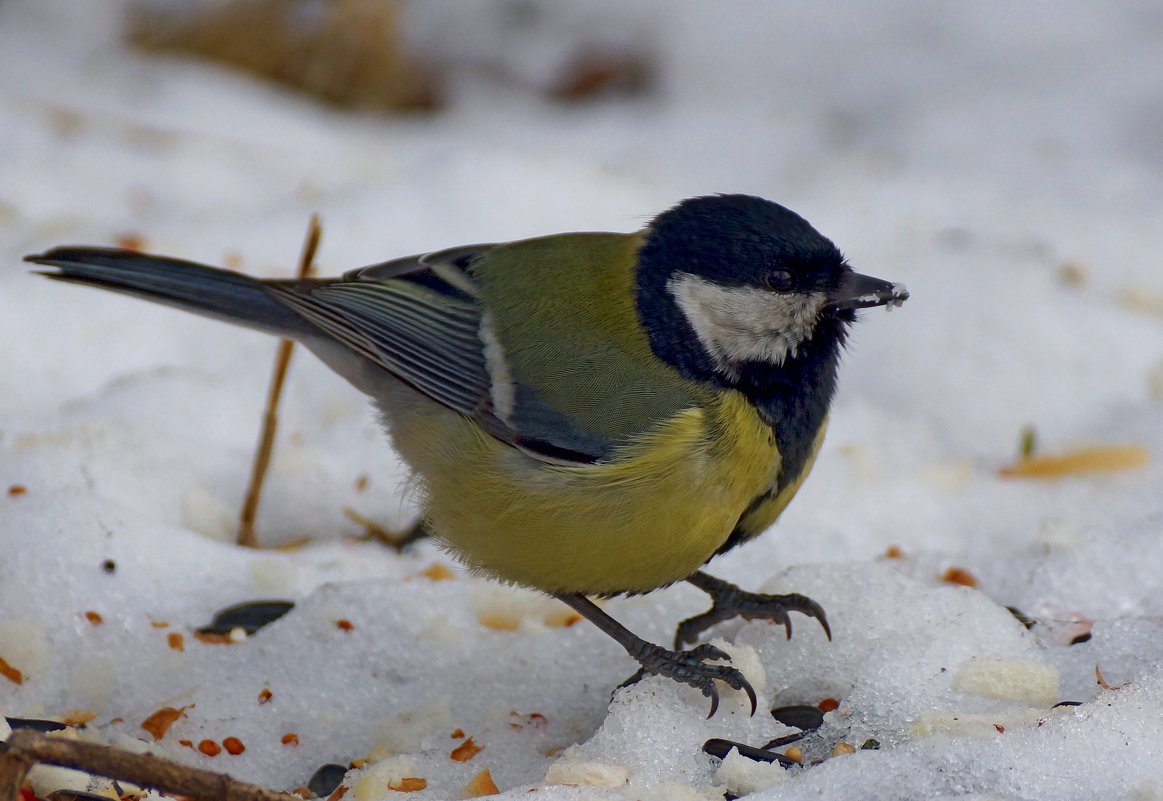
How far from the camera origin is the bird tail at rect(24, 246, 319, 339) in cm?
213

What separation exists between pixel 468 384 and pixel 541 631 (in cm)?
44

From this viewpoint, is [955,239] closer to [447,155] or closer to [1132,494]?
[1132,494]

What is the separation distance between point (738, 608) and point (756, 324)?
0.45 meters

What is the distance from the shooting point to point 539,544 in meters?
1.87

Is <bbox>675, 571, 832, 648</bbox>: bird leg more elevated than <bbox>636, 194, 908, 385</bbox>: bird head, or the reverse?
<bbox>636, 194, 908, 385</bbox>: bird head

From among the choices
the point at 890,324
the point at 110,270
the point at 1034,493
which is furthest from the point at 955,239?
the point at 110,270

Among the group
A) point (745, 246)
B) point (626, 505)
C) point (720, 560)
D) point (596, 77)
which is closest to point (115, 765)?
point (626, 505)

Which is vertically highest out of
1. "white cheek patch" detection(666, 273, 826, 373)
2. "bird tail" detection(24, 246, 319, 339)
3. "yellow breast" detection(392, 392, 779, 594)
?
"white cheek patch" detection(666, 273, 826, 373)

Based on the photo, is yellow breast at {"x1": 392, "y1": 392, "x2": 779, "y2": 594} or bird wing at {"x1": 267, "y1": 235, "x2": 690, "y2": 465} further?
bird wing at {"x1": 267, "y1": 235, "x2": 690, "y2": 465}

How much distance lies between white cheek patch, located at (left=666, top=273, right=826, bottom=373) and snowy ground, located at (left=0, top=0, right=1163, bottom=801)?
39 centimetres

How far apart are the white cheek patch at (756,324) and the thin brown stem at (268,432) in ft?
2.68

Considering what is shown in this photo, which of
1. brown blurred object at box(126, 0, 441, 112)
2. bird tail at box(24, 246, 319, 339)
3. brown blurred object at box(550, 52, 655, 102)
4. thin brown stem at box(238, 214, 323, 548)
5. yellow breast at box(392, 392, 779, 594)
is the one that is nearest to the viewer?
yellow breast at box(392, 392, 779, 594)

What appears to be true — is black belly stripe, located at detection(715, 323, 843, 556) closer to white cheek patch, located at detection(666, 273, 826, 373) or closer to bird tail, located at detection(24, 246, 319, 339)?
white cheek patch, located at detection(666, 273, 826, 373)

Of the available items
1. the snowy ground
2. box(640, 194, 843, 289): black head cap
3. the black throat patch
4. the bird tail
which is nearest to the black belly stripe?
the black throat patch
